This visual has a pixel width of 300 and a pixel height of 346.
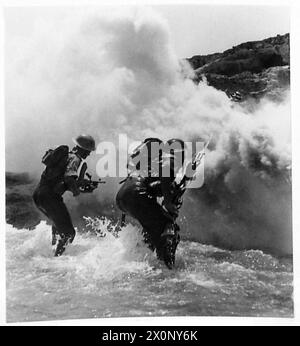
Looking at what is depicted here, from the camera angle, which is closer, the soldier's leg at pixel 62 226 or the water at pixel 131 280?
the water at pixel 131 280

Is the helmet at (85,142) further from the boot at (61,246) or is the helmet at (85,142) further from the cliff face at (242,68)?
the cliff face at (242,68)

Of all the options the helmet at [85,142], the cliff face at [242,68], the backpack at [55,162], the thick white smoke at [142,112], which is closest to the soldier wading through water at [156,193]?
the thick white smoke at [142,112]

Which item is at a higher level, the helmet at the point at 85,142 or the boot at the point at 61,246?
the helmet at the point at 85,142

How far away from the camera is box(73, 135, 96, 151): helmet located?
4.57 metres

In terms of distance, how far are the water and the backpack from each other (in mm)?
368

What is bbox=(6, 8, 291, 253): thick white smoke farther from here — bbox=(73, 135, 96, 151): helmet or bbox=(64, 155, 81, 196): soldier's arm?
bbox=(64, 155, 81, 196): soldier's arm

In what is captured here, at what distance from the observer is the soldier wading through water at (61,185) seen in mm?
4578

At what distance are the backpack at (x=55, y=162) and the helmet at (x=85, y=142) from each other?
0.29ft

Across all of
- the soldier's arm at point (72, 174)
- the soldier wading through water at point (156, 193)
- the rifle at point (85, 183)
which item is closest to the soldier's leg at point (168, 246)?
the soldier wading through water at point (156, 193)

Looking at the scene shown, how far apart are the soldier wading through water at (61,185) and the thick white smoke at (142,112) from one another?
0.29 ft

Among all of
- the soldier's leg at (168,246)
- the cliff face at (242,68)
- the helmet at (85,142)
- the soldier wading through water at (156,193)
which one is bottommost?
the soldier's leg at (168,246)

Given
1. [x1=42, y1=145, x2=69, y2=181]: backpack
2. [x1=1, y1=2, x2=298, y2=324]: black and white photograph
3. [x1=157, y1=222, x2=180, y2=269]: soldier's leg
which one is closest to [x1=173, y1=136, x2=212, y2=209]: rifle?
[x1=1, y1=2, x2=298, y2=324]: black and white photograph

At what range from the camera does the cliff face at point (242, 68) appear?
4.66 m

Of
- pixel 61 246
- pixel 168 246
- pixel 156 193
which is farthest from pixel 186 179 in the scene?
pixel 61 246
